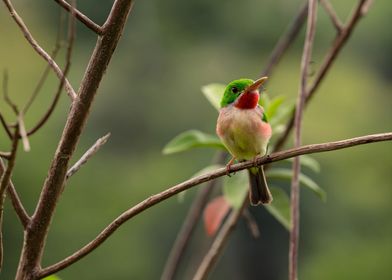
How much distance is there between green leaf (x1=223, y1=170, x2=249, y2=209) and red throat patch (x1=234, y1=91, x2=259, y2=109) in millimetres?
250

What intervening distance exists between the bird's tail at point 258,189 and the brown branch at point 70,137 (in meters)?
1.01

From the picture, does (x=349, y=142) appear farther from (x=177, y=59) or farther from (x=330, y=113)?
(x=177, y=59)

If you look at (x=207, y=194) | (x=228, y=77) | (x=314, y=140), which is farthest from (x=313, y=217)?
(x=207, y=194)

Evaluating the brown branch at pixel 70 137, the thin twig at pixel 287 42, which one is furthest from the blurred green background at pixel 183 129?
the brown branch at pixel 70 137

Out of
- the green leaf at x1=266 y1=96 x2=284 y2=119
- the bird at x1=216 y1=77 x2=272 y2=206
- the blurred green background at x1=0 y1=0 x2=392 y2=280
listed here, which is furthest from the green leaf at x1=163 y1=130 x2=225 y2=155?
the blurred green background at x1=0 y1=0 x2=392 y2=280

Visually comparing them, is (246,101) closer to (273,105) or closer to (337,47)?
(273,105)

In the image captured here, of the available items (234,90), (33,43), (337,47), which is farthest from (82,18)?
(234,90)

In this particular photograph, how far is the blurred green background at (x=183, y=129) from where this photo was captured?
28594 mm

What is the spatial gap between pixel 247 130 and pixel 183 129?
30.5 meters

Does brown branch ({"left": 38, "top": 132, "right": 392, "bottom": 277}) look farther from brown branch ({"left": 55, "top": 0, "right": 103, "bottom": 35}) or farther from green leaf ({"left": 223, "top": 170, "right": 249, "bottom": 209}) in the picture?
green leaf ({"left": 223, "top": 170, "right": 249, "bottom": 209})

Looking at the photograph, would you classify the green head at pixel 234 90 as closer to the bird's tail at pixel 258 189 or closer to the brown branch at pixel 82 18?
the bird's tail at pixel 258 189

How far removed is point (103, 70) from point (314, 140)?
30.0 metres

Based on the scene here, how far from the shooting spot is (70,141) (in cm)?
134

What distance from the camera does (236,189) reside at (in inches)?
105
